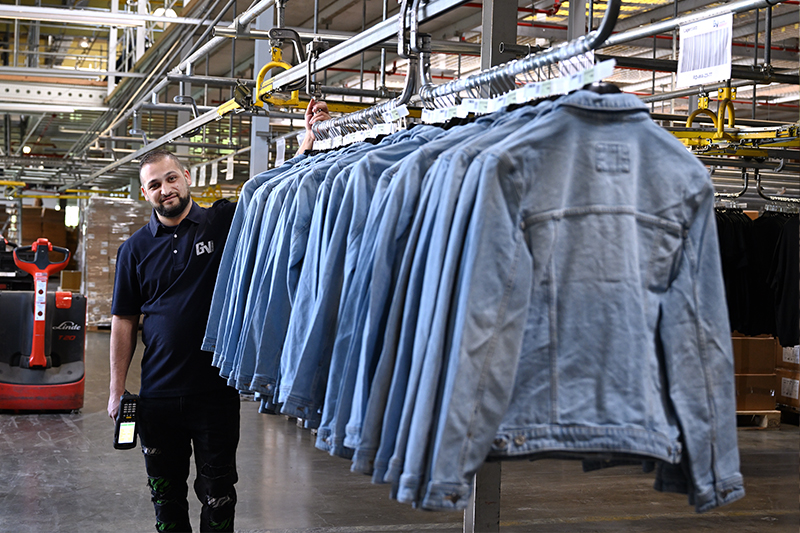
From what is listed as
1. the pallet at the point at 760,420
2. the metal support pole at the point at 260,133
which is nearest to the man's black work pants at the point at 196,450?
the metal support pole at the point at 260,133

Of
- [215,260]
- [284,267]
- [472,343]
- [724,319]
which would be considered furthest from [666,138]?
[215,260]

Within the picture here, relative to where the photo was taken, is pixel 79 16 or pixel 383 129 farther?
pixel 79 16

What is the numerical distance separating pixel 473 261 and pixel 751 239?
5.77 m

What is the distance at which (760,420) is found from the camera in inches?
333

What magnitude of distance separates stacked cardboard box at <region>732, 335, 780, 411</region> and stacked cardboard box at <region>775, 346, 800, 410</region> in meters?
0.17

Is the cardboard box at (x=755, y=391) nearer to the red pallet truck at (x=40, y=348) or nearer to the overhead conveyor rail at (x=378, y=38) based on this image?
the overhead conveyor rail at (x=378, y=38)

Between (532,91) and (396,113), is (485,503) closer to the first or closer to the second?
(396,113)

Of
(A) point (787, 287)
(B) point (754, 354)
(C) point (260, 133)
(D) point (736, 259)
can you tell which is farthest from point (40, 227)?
(A) point (787, 287)

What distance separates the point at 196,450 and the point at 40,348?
472 centimetres

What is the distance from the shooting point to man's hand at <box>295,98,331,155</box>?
2969 mm

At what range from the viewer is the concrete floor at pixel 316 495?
4875 mm

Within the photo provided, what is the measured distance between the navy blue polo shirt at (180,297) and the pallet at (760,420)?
6.68 meters

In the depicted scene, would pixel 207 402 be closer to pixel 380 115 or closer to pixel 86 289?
pixel 380 115

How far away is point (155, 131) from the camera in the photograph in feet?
51.4
